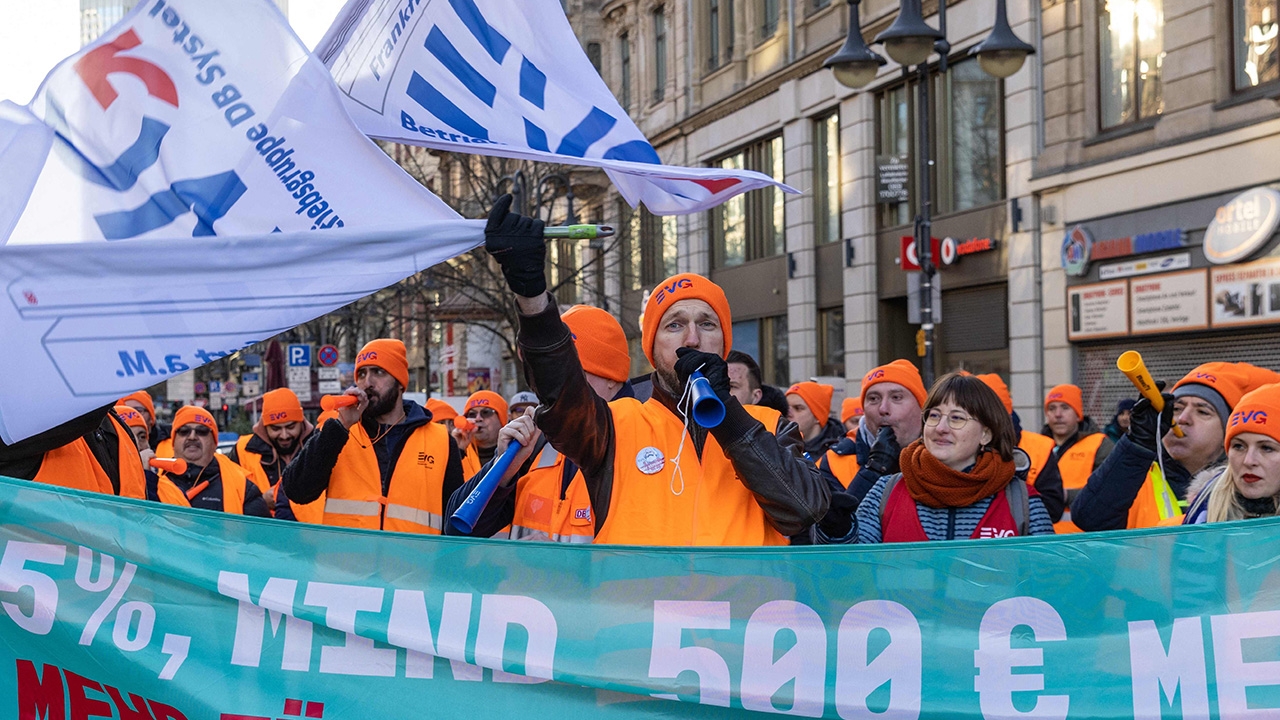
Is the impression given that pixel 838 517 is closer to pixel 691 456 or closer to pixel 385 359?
pixel 691 456

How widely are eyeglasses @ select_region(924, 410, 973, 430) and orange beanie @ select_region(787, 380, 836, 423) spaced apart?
3.99 metres

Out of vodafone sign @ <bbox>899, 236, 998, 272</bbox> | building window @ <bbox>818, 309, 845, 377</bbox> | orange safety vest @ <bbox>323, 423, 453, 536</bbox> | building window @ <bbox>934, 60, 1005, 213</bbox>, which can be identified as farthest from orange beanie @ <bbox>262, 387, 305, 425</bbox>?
building window @ <bbox>818, 309, 845, 377</bbox>

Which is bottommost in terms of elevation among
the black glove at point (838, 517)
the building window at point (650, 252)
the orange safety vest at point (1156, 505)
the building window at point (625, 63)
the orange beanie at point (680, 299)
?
the orange safety vest at point (1156, 505)

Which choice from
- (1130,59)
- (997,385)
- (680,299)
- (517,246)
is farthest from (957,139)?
(517,246)

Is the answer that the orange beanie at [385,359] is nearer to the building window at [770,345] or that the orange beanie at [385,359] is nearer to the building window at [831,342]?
the building window at [831,342]

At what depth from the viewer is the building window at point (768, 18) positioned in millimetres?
27125

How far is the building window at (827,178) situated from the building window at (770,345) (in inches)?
89.7

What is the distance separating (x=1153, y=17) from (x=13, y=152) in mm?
15254

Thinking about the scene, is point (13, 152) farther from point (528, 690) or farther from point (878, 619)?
point (878, 619)

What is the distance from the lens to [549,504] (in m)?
4.52

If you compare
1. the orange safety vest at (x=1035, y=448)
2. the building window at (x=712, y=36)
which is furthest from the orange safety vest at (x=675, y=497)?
the building window at (x=712, y=36)

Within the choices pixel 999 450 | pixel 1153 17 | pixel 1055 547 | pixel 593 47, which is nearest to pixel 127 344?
pixel 1055 547

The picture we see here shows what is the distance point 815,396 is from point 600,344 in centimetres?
391

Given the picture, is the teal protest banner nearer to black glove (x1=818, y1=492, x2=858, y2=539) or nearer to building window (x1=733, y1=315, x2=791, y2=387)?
black glove (x1=818, y1=492, x2=858, y2=539)
